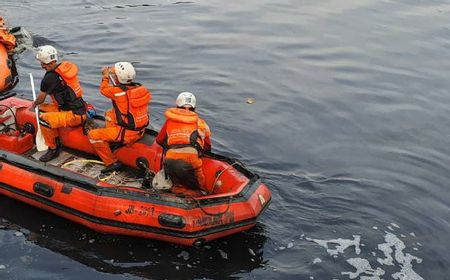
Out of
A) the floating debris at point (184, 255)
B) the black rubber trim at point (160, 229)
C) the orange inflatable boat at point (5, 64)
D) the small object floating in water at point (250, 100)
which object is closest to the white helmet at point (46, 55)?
the black rubber trim at point (160, 229)

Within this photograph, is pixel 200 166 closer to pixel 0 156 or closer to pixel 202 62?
pixel 0 156

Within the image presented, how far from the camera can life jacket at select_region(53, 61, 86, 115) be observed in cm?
789

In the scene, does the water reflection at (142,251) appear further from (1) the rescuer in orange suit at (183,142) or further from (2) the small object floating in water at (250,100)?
(2) the small object floating in water at (250,100)

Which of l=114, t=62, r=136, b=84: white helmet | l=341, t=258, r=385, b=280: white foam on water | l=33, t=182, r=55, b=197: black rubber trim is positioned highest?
l=114, t=62, r=136, b=84: white helmet

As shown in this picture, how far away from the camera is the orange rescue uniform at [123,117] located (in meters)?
7.50

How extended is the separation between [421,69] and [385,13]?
14.0 feet

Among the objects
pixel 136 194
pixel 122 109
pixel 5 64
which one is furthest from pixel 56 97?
pixel 5 64

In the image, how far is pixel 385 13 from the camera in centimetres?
1745

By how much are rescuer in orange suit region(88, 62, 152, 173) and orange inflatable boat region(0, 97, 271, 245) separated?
0.76ft

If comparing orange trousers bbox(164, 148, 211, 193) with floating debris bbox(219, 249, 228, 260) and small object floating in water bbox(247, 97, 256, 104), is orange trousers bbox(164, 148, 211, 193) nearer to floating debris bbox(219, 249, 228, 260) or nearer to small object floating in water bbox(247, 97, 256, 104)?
floating debris bbox(219, 249, 228, 260)

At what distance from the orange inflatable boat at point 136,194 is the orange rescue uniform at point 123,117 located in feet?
0.72

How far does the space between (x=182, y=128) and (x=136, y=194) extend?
1020 millimetres

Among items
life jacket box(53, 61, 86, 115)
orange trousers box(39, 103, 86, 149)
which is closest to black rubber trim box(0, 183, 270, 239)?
orange trousers box(39, 103, 86, 149)

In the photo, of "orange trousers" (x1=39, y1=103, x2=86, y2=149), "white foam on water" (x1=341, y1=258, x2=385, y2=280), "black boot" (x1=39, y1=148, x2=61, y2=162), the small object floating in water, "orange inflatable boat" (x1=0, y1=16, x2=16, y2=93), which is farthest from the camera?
the small object floating in water
